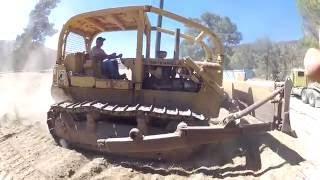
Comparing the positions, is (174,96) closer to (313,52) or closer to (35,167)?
(35,167)

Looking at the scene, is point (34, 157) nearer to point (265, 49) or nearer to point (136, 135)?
point (136, 135)

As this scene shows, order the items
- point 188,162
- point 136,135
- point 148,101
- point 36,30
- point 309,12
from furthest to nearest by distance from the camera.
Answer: point 36,30 < point 309,12 < point 148,101 < point 188,162 < point 136,135

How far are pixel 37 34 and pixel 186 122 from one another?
37.7 meters

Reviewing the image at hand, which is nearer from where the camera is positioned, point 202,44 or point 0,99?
point 202,44

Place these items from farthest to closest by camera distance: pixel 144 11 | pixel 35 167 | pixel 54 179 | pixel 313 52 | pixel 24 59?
pixel 24 59 < pixel 144 11 < pixel 35 167 < pixel 54 179 < pixel 313 52

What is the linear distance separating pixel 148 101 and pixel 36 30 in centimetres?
3690

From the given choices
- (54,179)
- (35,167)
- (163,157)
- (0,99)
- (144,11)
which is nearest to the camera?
(54,179)

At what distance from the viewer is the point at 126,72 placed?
7965 millimetres

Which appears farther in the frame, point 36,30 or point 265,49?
point 265,49

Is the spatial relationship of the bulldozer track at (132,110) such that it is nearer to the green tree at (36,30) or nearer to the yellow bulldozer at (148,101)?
the yellow bulldozer at (148,101)

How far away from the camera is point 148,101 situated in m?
7.57

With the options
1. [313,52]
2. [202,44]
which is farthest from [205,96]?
[313,52]

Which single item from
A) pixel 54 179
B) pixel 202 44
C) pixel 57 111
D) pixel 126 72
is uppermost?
pixel 202 44

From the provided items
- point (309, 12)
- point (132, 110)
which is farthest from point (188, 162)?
point (309, 12)
